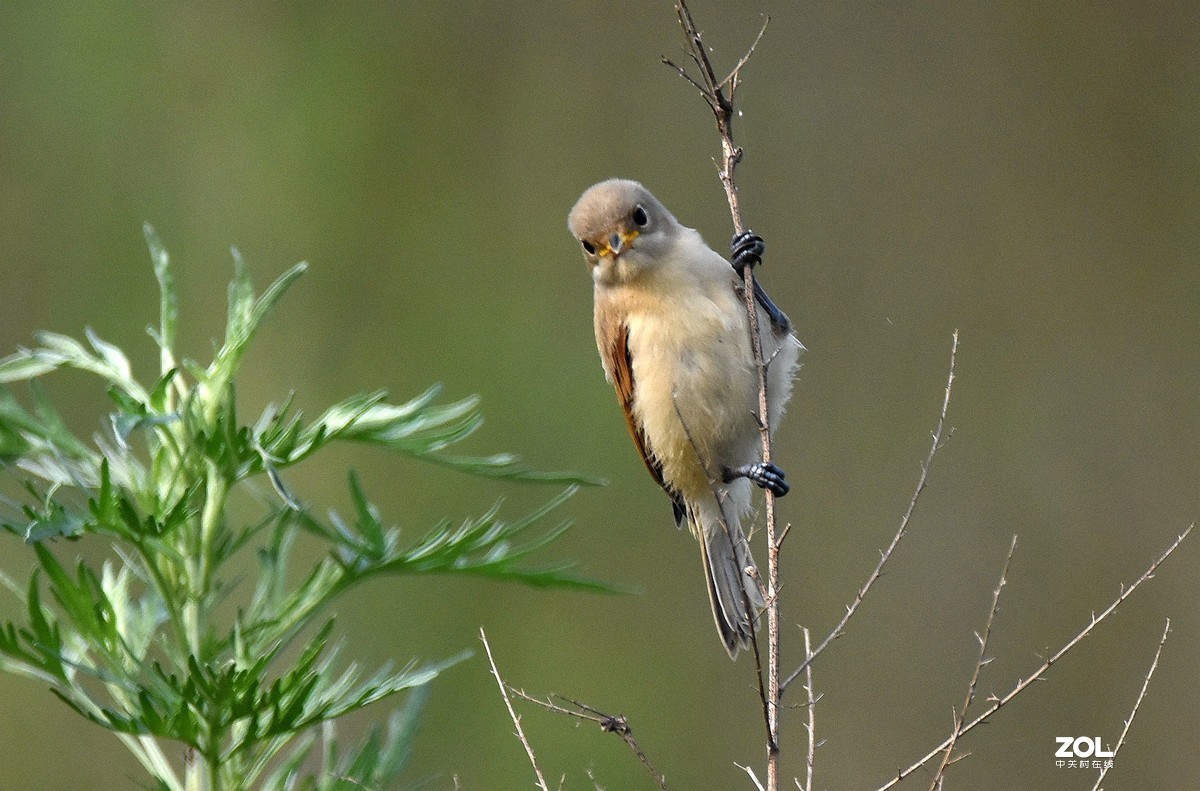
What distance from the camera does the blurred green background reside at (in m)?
4.60

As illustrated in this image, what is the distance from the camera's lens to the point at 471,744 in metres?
4.39

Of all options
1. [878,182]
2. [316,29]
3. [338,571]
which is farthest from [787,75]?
[338,571]

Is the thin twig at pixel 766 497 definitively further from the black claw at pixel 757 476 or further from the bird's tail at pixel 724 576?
the bird's tail at pixel 724 576

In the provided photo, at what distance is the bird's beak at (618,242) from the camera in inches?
107

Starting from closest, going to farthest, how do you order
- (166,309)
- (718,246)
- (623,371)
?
1. (166,309)
2. (623,371)
3. (718,246)

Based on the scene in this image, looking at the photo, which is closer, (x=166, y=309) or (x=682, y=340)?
(x=166, y=309)

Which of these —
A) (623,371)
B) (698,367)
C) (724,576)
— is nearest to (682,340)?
(698,367)

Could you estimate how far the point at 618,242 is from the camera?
2.72m

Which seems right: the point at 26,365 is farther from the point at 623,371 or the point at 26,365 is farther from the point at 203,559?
the point at 623,371

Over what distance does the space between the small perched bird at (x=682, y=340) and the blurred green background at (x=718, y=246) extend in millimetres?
1762

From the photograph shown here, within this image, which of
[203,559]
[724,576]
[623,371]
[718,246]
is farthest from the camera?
[718,246]

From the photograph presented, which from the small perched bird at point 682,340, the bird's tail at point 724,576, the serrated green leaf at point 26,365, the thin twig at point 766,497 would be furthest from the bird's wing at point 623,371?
the serrated green leaf at point 26,365

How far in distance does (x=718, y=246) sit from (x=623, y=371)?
2.26 meters

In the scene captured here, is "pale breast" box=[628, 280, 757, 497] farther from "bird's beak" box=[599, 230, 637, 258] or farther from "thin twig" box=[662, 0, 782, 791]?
"thin twig" box=[662, 0, 782, 791]
